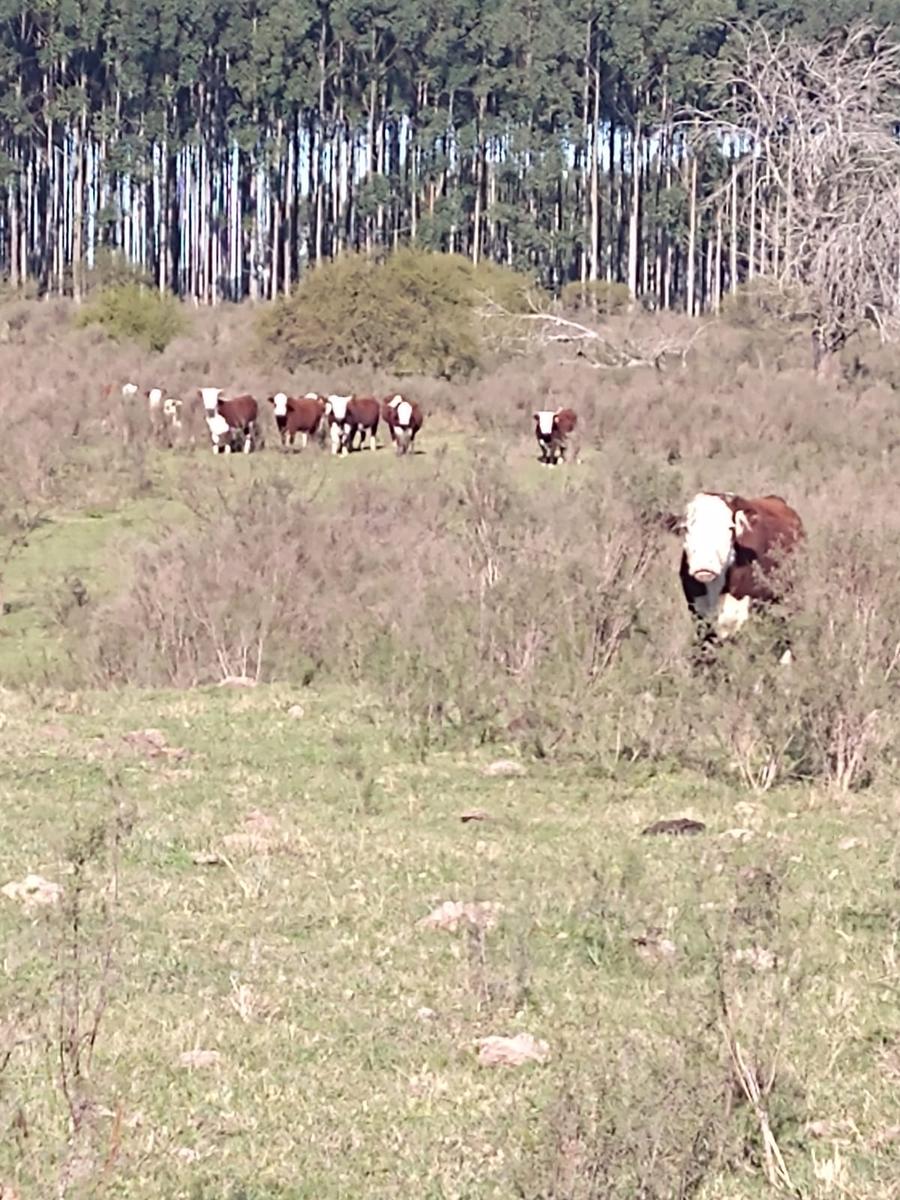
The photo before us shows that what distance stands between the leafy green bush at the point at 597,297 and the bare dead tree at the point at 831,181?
64.7ft

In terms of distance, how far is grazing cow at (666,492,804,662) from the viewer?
11969 millimetres

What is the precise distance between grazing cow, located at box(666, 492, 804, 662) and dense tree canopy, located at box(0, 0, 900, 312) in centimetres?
5103

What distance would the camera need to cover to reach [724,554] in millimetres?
12094

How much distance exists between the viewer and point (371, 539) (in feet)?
55.2

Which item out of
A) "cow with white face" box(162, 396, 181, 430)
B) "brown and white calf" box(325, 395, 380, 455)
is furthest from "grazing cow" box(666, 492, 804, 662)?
"cow with white face" box(162, 396, 181, 430)

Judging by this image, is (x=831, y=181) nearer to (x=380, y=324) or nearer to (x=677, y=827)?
(x=380, y=324)

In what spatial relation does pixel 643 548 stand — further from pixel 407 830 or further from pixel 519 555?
pixel 407 830

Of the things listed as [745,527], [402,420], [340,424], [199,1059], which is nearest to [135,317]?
[340,424]

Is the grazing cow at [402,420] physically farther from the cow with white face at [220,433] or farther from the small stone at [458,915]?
the small stone at [458,915]

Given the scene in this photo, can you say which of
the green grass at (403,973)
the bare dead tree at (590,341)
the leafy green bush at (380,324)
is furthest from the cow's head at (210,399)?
the green grass at (403,973)

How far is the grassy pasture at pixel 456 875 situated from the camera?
455cm

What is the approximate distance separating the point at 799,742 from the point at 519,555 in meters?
3.42

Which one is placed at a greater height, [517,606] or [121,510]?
[517,606]

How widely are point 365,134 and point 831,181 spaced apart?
4363cm
